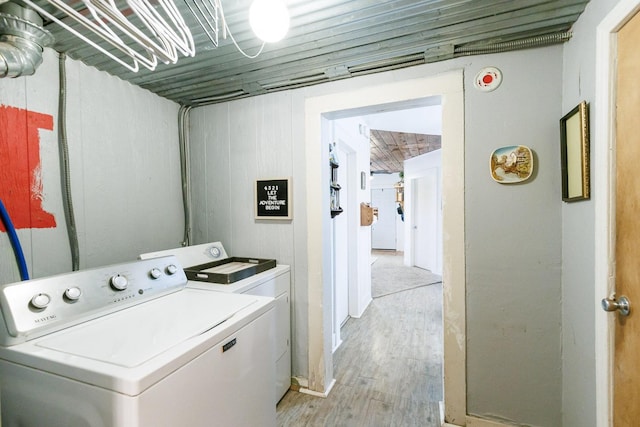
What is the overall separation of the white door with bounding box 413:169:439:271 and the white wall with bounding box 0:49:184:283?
4.91 m

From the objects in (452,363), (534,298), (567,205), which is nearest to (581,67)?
(567,205)

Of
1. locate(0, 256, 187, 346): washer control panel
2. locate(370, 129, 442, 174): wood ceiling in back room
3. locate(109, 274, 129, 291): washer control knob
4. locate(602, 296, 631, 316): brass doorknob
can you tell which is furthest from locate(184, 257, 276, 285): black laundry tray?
locate(370, 129, 442, 174): wood ceiling in back room

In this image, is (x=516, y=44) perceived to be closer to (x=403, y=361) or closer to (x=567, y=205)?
(x=567, y=205)

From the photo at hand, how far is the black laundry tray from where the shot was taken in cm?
158

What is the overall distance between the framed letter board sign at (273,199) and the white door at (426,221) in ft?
14.4

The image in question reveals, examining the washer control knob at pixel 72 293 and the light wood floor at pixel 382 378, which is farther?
the light wood floor at pixel 382 378

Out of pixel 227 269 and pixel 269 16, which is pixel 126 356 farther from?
pixel 269 16

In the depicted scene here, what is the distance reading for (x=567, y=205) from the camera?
1.39m

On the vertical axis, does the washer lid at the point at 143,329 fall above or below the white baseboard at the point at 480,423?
above

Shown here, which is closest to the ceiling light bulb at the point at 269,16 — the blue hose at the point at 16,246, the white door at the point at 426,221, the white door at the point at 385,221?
the blue hose at the point at 16,246

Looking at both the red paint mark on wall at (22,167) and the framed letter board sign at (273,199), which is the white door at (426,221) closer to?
the framed letter board sign at (273,199)

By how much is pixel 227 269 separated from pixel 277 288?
37 centimetres

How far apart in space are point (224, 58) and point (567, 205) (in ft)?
6.71

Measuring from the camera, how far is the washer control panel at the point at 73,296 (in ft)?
2.85
